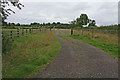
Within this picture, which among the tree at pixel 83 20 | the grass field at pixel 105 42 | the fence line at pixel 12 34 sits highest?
the tree at pixel 83 20

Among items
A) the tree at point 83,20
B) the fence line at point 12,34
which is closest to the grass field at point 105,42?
the fence line at point 12,34

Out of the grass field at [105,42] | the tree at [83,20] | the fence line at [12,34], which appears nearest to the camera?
the fence line at [12,34]

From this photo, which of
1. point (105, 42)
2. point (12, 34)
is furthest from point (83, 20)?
point (12, 34)

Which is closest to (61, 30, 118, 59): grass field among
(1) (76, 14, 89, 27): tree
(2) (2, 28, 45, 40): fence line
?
(2) (2, 28, 45, 40): fence line

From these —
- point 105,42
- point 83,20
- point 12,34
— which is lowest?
point 105,42

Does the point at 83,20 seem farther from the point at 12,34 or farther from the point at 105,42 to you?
the point at 12,34

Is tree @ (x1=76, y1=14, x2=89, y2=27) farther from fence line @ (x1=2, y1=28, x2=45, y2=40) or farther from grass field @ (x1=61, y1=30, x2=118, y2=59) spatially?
fence line @ (x1=2, y1=28, x2=45, y2=40)

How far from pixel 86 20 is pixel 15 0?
58.0 m

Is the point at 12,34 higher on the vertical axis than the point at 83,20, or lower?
lower

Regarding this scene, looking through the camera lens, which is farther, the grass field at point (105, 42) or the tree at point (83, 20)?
the tree at point (83, 20)

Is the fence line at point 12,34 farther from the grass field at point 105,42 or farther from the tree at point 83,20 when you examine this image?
the tree at point 83,20

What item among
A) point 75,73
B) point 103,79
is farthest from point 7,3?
point 103,79

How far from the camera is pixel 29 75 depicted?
3781 mm

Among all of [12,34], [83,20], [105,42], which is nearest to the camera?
[12,34]
